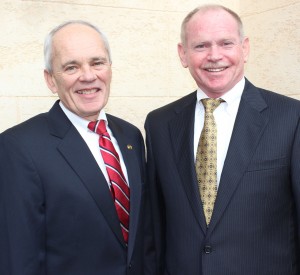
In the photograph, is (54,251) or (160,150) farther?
(160,150)

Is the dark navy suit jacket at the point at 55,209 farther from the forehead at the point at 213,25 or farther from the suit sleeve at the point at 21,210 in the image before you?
the forehead at the point at 213,25

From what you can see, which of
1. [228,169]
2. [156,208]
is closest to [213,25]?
[228,169]

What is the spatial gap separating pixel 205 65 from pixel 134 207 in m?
0.72

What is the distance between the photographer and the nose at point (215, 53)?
2.06 meters

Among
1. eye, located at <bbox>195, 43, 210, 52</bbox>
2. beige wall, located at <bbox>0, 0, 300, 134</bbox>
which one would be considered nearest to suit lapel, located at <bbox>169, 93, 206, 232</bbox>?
eye, located at <bbox>195, 43, 210, 52</bbox>

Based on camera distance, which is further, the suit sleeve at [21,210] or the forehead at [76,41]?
the forehead at [76,41]

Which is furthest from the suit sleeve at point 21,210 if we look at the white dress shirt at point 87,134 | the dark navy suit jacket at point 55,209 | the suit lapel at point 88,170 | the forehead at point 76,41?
the forehead at point 76,41

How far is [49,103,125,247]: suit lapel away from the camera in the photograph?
1.91m

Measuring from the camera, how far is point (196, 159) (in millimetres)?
2064

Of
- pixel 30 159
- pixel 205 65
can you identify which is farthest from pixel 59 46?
pixel 205 65

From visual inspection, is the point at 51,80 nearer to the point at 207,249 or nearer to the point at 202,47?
the point at 202,47

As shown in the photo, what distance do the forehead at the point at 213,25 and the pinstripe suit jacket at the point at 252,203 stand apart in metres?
0.30

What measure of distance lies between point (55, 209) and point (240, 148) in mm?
811

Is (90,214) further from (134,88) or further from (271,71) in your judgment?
(271,71)
